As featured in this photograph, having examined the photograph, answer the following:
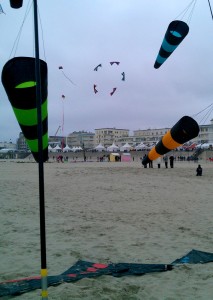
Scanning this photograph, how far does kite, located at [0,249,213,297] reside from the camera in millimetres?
3793

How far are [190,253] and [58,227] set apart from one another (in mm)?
3086

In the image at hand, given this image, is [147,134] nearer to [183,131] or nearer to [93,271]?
[183,131]

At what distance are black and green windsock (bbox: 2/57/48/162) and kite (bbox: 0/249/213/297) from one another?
207 cm

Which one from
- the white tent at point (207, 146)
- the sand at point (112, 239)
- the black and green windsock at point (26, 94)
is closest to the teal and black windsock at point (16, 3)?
the black and green windsock at point (26, 94)

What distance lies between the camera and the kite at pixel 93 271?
3.79 m

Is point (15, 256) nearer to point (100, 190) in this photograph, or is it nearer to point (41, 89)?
point (41, 89)

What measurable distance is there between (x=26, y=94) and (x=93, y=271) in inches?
114

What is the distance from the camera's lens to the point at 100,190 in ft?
44.1

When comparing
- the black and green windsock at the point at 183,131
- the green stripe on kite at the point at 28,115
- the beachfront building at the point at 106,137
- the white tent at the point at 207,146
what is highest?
the beachfront building at the point at 106,137

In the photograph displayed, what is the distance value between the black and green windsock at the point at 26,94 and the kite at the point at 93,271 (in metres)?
2.07

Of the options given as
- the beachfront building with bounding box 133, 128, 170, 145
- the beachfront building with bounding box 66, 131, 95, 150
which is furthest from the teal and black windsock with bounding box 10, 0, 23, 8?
the beachfront building with bounding box 66, 131, 95, 150

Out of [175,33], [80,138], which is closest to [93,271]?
[175,33]

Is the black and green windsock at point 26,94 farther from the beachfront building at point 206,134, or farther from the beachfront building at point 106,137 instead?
the beachfront building at point 106,137

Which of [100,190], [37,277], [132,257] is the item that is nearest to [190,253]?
[132,257]
